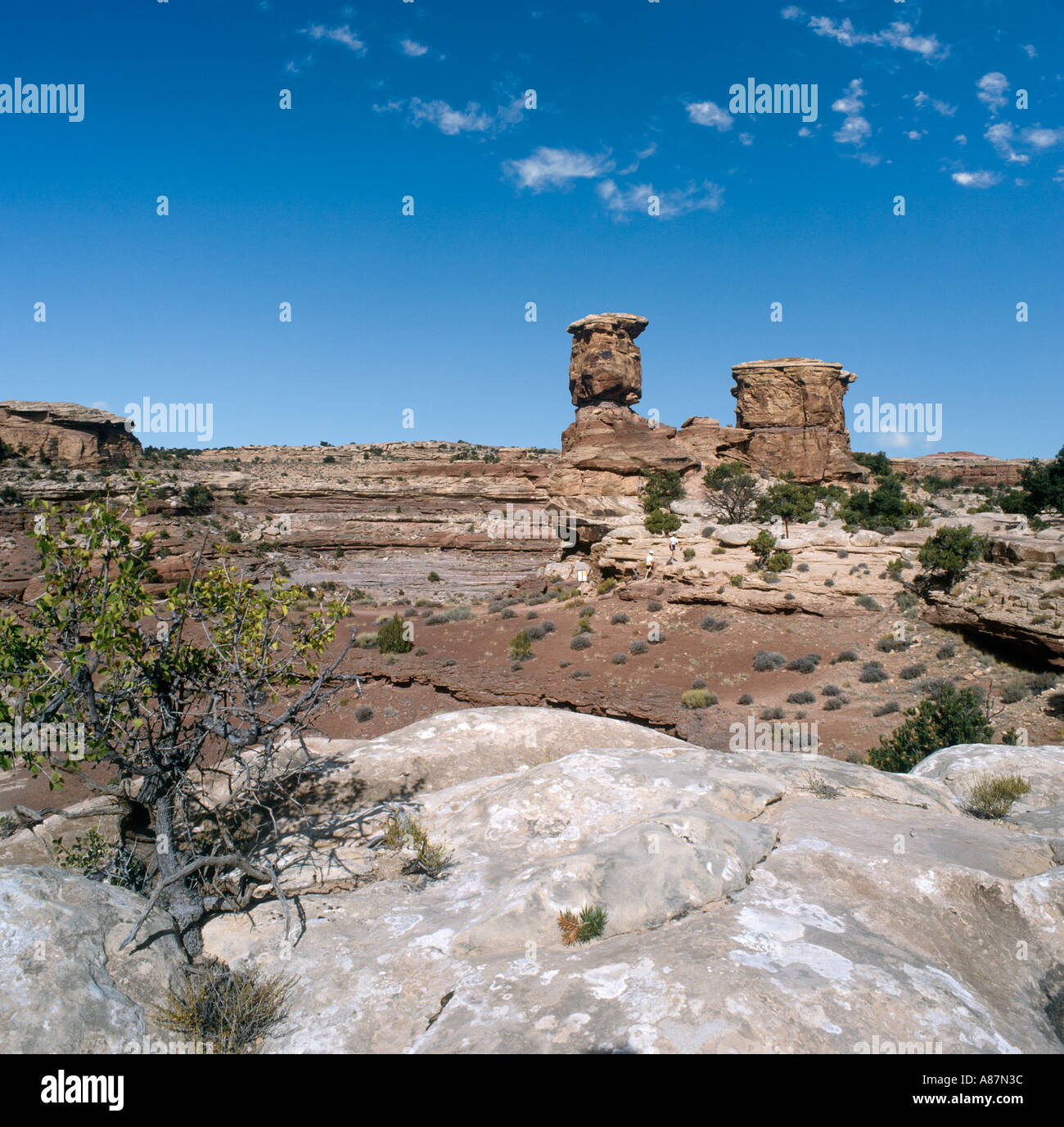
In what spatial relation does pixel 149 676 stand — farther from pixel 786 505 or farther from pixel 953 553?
pixel 786 505

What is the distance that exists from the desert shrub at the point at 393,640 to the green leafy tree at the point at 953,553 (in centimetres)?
1764

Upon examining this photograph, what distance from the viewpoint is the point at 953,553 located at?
2023cm

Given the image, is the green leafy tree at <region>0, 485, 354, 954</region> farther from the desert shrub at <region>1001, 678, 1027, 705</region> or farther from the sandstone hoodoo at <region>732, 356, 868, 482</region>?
the sandstone hoodoo at <region>732, 356, 868, 482</region>

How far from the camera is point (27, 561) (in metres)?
31.5

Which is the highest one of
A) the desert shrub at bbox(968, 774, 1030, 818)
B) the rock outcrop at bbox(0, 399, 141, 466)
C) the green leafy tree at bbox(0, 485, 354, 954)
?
the rock outcrop at bbox(0, 399, 141, 466)

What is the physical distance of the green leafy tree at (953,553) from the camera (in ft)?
65.8

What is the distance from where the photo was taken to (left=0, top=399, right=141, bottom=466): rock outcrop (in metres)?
54.0

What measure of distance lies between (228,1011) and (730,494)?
41.3 m

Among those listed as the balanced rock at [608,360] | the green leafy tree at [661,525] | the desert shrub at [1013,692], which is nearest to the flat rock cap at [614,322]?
Answer: the balanced rock at [608,360]

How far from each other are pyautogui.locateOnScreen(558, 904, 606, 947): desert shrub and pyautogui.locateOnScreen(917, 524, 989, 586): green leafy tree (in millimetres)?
19997

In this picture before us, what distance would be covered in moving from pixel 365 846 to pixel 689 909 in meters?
3.55

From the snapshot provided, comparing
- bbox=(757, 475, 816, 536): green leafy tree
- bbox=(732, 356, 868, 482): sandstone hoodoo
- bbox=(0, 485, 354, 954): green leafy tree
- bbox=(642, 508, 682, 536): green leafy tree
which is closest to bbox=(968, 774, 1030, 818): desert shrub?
bbox=(0, 485, 354, 954): green leafy tree
